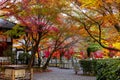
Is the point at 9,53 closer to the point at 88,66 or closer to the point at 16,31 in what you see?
the point at 16,31

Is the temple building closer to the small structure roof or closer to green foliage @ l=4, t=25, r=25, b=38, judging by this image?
the small structure roof

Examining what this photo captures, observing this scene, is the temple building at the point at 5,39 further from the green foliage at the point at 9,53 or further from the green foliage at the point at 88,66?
the green foliage at the point at 88,66

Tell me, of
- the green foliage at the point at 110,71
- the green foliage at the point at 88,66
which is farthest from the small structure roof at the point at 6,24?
the green foliage at the point at 110,71

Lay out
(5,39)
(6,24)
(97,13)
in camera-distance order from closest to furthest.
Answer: (97,13), (6,24), (5,39)

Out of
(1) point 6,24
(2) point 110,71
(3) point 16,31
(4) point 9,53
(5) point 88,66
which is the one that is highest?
(1) point 6,24

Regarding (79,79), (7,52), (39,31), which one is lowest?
(79,79)

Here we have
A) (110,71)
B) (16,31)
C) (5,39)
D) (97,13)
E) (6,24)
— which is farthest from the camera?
(5,39)

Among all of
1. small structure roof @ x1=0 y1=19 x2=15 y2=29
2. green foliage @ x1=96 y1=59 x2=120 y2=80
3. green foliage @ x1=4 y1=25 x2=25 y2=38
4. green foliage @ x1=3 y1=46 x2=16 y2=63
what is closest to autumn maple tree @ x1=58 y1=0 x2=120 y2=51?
green foliage @ x1=96 y1=59 x2=120 y2=80

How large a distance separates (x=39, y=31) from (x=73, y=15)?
8.52m

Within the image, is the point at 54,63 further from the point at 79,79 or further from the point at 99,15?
the point at 99,15

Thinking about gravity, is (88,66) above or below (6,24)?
below

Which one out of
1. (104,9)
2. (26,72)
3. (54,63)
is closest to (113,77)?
(104,9)

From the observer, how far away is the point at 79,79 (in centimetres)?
1783

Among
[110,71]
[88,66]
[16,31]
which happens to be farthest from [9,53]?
[110,71]
